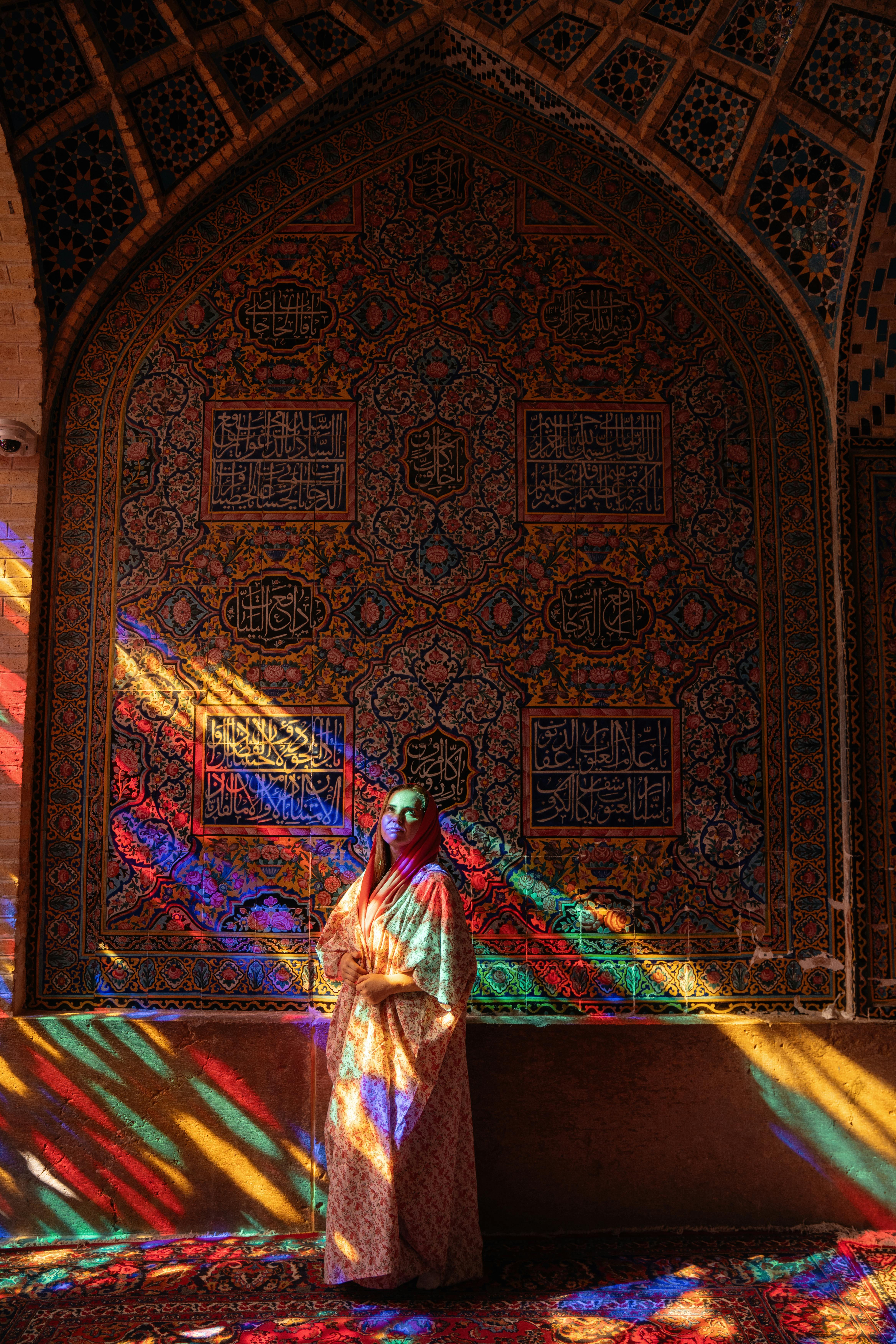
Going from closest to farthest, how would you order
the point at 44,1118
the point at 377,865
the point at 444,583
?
the point at 377,865, the point at 44,1118, the point at 444,583

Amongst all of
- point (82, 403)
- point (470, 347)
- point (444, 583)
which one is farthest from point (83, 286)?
point (444, 583)

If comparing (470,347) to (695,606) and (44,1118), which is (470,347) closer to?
(695,606)

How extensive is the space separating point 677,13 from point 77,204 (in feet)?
8.11

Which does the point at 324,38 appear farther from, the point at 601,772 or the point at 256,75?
the point at 601,772

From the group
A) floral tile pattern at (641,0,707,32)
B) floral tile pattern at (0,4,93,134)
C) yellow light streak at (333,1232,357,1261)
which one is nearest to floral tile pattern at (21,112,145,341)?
floral tile pattern at (0,4,93,134)

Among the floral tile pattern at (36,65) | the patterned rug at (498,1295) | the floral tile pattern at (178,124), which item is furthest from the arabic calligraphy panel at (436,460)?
the patterned rug at (498,1295)

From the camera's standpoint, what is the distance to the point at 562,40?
3.99 m

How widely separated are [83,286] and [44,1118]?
10.5 feet

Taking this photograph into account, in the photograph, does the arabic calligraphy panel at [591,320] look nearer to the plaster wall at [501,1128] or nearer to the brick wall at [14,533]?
the brick wall at [14,533]

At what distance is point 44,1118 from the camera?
3.64 metres

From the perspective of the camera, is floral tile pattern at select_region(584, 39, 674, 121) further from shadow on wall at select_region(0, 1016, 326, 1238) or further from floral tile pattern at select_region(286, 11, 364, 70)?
shadow on wall at select_region(0, 1016, 326, 1238)

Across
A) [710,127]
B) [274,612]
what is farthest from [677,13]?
[274,612]

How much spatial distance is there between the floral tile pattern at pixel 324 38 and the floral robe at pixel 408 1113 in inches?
128

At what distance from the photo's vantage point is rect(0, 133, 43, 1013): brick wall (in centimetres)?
374
